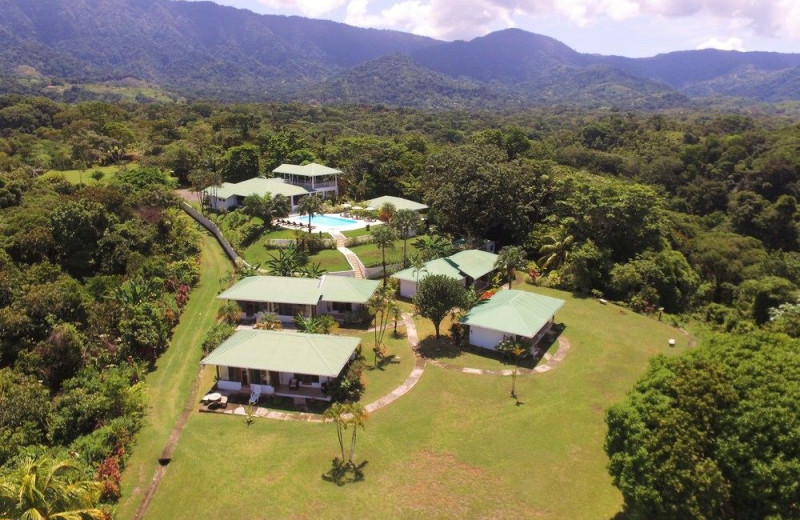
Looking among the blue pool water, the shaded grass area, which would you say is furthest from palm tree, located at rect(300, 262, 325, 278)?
the blue pool water

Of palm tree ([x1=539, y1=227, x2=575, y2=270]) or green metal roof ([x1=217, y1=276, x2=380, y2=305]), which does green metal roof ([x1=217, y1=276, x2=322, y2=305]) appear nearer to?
green metal roof ([x1=217, y1=276, x2=380, y2=305])

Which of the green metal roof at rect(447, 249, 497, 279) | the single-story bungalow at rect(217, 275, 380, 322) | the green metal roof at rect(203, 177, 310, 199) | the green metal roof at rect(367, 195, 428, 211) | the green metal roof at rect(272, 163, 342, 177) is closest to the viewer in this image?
the single-story bungalow at rect(217, 275, 380, 322)

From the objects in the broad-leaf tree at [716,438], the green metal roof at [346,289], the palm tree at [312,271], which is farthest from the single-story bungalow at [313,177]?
the broad-leaf tree at [716,438]

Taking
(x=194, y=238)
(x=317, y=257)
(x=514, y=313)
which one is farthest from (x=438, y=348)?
(x=194, y=238)

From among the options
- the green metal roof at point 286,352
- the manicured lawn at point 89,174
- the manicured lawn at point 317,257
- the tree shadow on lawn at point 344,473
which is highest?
the manicured lawn at point 89,174

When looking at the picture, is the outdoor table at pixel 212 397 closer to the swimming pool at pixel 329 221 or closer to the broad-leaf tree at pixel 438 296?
the broad-leaf tree at pixel 438 296

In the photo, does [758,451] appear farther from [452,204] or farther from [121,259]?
[121,259]
